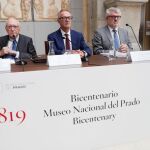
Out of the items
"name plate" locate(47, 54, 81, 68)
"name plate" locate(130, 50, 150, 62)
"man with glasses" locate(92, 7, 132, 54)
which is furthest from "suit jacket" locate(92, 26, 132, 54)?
"name plate" locate(47, 54, 81, 68)

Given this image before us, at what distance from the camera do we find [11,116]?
165 cm

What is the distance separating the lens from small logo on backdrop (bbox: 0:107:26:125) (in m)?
1.63

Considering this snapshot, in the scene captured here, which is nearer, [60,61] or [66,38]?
[60,61]

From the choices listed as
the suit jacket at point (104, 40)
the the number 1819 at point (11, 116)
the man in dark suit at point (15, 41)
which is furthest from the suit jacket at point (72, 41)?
the the number 1819 at point (11, 116)

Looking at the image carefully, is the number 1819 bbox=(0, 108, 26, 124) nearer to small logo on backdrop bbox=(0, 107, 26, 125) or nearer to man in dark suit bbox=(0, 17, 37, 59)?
small logo on backdrop bbox=(0, 107, 26, 125)

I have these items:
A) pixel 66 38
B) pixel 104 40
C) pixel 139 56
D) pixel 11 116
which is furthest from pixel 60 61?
pixel 104 40

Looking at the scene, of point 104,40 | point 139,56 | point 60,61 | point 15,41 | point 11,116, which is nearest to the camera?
point 11,116

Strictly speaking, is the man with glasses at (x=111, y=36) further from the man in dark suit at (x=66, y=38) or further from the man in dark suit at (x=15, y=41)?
the man in dark suit at (x=15, y=41)

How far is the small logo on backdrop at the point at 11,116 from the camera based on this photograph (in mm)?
1631

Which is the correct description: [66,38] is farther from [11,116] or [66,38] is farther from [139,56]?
[11,116]

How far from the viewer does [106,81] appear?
1.82m

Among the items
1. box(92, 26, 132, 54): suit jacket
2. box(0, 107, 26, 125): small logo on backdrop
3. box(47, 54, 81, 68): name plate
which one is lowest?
box(0, 107, 26, 125): small logo on backdrop

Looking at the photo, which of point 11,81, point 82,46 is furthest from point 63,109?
point 82,46

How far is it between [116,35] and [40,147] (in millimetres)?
1798
